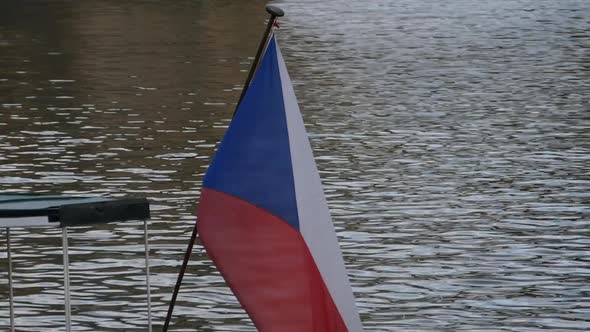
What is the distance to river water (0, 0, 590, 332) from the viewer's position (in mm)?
10719

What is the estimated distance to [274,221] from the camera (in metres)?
6.29

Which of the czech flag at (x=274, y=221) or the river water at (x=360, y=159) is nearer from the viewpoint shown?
the czech flag at (x=274, y=221)

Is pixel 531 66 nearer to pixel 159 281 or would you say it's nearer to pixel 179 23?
pixel 179 23

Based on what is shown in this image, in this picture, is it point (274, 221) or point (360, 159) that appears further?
point (360, 159)

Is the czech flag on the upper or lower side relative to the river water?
upper

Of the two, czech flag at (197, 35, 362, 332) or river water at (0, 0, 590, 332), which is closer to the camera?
czech flag at (197, 35, 362, 332)

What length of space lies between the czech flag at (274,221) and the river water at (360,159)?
3499 millimetres

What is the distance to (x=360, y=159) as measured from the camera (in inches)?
693

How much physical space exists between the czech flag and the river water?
3499 millimetres

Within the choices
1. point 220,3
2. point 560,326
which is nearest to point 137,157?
point 560,326

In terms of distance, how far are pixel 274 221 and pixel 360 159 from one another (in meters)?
11.3

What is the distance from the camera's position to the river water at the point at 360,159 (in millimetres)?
10719

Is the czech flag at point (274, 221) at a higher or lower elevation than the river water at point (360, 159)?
higher

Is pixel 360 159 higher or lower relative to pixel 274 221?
lower
